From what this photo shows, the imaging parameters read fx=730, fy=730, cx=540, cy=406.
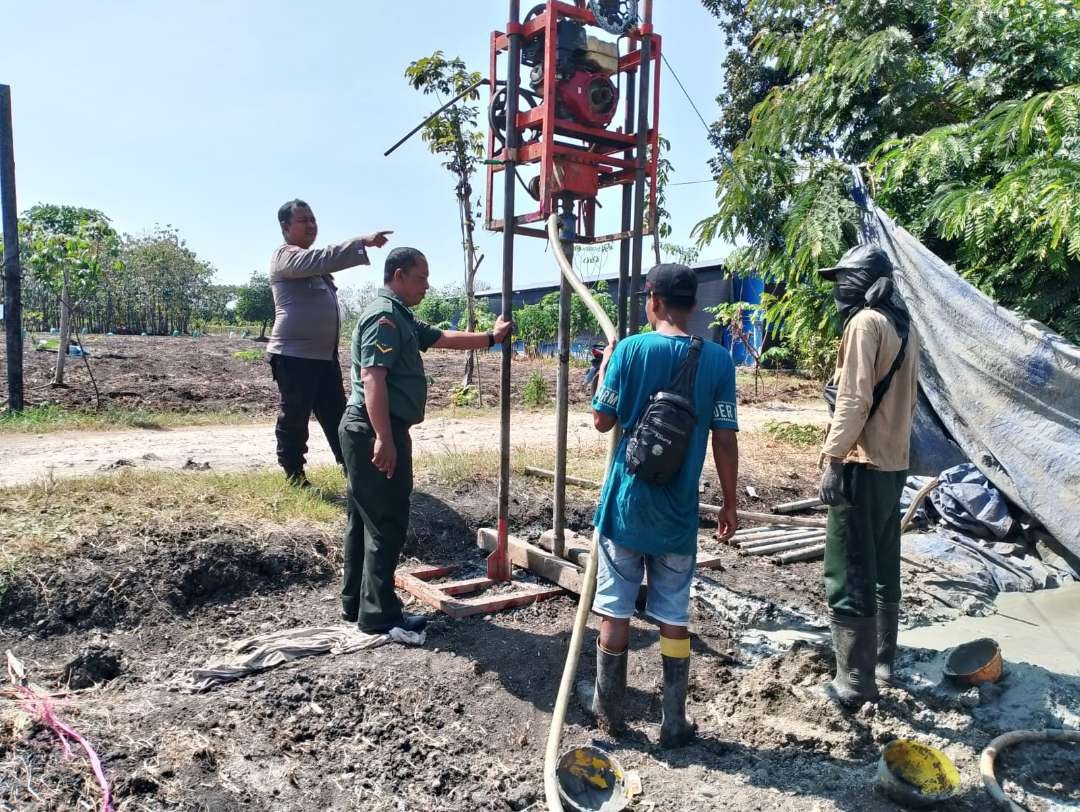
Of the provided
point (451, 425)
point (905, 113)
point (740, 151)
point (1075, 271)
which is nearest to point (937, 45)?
point (905, 113)

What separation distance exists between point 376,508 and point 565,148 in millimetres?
2161

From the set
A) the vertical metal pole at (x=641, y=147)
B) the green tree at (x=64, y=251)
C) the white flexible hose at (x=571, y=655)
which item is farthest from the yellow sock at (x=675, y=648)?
the green tree at (x=64, y=251)

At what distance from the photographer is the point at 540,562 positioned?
453 centimetres

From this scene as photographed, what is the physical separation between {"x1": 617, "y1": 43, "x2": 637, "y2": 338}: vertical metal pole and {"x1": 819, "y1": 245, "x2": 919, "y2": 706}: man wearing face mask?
1329 mm

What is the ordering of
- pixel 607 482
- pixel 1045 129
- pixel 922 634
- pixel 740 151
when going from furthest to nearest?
1. pixel 740 151
2. pixel 1045 129
3. pixel 922 634
4. pixel 607 482

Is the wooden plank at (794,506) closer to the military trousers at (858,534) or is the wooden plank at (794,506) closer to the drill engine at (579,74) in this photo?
the military trousers at (858,534)

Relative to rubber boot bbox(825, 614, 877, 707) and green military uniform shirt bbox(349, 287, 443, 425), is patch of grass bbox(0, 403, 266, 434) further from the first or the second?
rubber boot bbox(825, 614, 877, 707)

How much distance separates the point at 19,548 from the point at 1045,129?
7.46 meters

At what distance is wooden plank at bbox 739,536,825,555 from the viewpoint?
17.8 feet

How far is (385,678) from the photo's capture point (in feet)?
10.8

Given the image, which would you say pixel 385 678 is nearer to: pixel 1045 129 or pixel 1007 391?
pixel 1007 391

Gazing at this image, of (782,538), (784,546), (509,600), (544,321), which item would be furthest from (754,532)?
(544,321)

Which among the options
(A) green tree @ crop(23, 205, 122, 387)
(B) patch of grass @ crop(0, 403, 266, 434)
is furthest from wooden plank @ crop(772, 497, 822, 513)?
(A) green tree @ crop(23, 205, 122, 387)

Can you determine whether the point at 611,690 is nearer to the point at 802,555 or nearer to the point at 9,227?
the point at 802,555
